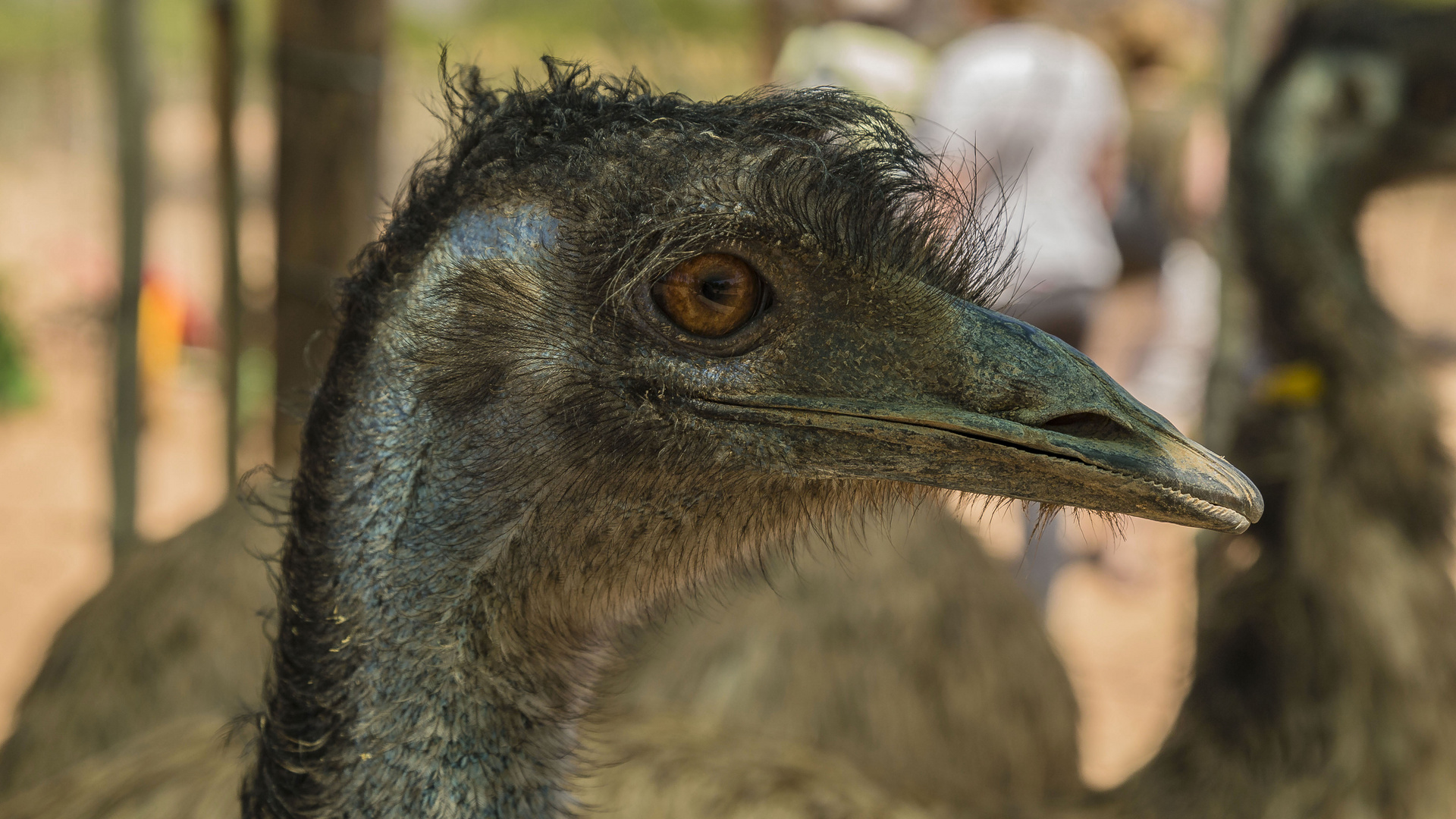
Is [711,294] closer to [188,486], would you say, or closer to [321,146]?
[321,146]

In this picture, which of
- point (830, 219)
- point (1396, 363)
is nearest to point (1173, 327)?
point (1396, 363)

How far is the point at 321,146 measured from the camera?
14.1ft

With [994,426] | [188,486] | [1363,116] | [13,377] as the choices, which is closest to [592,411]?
[994,426]

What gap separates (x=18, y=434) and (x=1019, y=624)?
7537mm

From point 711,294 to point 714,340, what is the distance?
0.05m

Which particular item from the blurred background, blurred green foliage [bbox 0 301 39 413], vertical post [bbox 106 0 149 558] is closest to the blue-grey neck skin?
the blurred background

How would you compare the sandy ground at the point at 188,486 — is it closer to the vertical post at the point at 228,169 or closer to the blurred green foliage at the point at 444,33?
the vertical post at the point at 228,169

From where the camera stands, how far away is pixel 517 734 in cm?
143

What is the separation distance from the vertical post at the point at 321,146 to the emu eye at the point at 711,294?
119 inches

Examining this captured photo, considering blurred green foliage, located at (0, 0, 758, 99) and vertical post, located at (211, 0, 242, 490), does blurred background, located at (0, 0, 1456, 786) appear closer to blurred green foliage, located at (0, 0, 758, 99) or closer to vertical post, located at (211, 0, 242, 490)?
vertical post, located at (211, 0, 242, 490)

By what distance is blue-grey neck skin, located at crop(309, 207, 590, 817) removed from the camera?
138cm

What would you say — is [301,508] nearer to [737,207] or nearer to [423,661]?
[423,661]

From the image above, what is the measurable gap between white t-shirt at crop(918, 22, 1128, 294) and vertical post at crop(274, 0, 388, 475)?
188 cm

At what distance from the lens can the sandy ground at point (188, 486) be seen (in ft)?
18.8
